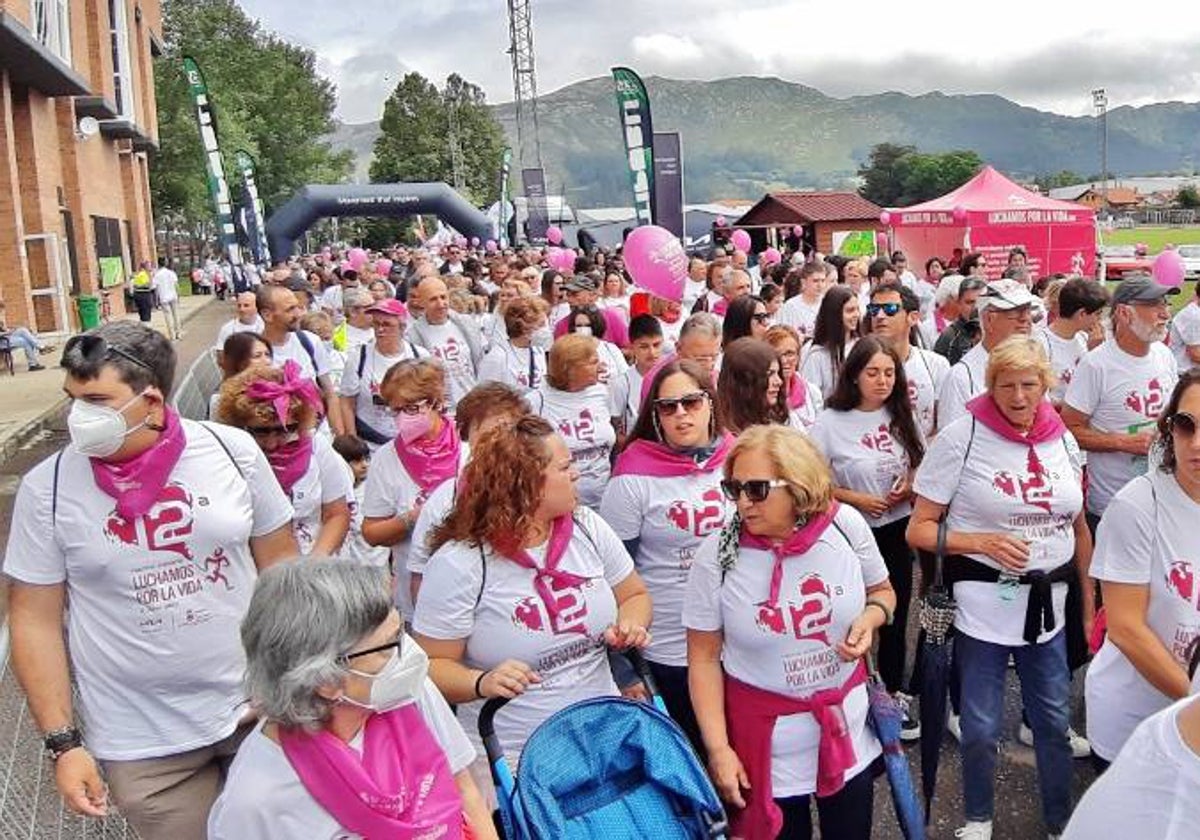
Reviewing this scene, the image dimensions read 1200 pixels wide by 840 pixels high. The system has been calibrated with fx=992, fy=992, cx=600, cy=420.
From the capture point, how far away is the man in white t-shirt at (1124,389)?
15.2 ft

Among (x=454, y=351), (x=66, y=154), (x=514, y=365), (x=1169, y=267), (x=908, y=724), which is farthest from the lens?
(x=66, y=154)

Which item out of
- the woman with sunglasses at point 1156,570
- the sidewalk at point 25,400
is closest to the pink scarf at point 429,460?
the woman with sunglasses at point 1156,570

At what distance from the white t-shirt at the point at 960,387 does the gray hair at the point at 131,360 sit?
3565mm

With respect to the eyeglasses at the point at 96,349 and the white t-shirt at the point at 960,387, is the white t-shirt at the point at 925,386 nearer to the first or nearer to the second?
the white t-shirt at the point at 960,387

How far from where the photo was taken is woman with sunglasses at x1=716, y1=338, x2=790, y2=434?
392cm

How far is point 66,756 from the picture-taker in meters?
2.51

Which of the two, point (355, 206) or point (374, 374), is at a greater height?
point (355, 206)

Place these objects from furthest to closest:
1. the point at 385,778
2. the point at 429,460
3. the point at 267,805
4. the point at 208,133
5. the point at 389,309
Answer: the point at 208,133 → the point at 389,309 → the point at 429,460 → the point at 385,778 → the point at 267,805

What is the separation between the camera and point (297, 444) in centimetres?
360

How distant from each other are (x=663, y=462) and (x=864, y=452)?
1.25m

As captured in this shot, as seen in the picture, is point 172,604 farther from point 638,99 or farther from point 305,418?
point 638,99

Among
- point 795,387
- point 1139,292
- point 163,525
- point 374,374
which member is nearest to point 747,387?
point 795,387

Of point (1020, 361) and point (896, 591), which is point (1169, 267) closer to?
point (896, 591)

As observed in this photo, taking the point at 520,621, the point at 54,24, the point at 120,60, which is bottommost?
the point at 520,621
